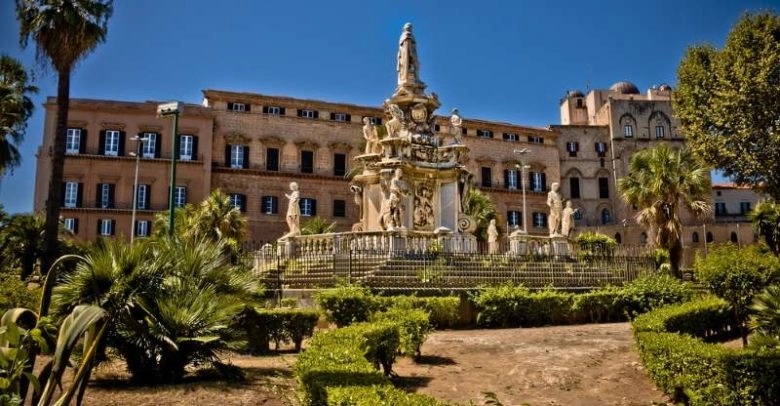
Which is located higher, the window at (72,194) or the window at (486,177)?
the window at (486,177)

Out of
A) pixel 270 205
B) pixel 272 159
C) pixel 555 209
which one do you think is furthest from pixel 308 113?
pixel 555 209

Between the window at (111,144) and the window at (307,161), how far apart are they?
1450 cm

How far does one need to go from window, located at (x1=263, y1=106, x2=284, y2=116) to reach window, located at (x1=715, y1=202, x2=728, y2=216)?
147 ft

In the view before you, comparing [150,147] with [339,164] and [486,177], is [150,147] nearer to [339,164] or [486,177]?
[339,164]

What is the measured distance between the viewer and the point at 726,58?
69.4ft

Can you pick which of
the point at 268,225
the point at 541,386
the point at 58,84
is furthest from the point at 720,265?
the point at 268,225

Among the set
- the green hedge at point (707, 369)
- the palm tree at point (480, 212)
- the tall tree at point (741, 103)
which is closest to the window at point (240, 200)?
the palm tree at point (480, 212)

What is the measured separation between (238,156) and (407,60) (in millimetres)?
28992

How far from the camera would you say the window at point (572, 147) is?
62.9m

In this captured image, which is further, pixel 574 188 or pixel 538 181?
pixel 574 188

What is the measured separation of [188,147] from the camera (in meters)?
48.0

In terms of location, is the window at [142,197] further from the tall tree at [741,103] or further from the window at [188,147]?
the tall tree at [741,103]

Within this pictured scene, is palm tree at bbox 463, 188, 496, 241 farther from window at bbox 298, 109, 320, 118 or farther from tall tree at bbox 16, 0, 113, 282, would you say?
tall tree at bbox 16, 0, 113, 282

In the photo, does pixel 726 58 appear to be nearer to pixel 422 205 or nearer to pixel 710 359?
pixel 422 205
